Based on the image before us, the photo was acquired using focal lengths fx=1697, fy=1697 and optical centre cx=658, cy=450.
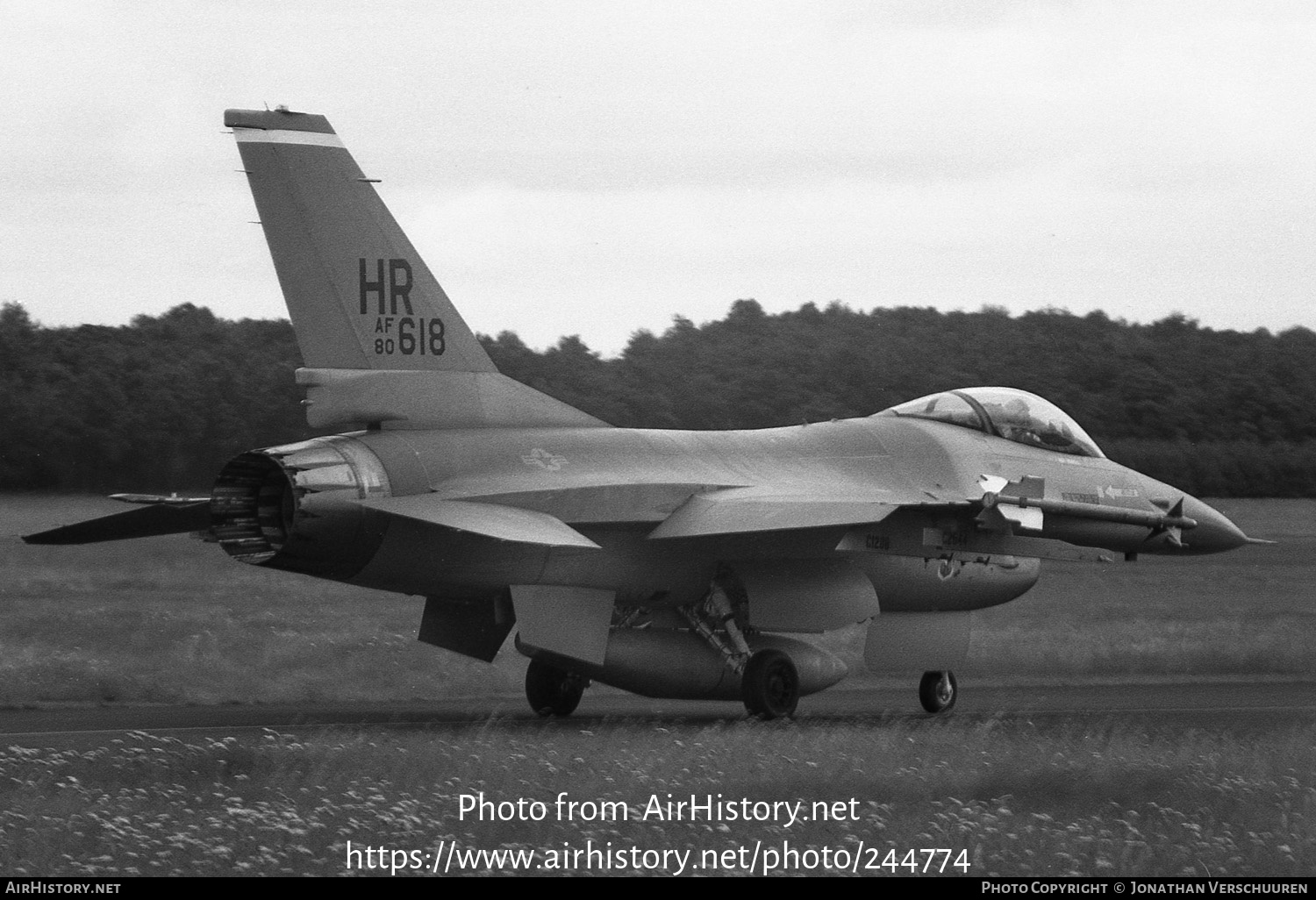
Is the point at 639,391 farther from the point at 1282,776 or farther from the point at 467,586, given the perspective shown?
the point at 1282,776

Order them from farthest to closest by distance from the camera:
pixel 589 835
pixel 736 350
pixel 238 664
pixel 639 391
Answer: pixel 736 350 → pixel 639 391 → pixel 238 664 → pixel 589 835

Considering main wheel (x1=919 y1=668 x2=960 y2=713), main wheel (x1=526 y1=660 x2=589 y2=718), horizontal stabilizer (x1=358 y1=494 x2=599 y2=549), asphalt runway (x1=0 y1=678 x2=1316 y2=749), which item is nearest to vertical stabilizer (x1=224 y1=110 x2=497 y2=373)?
horizontal stabilizer (x1=358 y1=494 x2=599 y2=549)

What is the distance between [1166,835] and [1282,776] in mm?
2465

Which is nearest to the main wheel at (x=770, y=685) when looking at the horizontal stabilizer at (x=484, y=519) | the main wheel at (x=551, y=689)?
the main wheel at (x=551, y=689)

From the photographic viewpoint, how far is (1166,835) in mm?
9695

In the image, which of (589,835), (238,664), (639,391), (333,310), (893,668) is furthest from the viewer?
(639,391)

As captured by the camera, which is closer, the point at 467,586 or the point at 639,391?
the point at 467,586

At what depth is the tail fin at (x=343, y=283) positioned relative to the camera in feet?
45.5

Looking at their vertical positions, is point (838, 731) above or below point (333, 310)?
below

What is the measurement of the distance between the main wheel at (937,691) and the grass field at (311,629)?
438 centimetres

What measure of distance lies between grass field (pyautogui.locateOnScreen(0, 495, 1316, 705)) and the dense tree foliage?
940 mm

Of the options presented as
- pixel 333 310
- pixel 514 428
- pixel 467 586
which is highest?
pixel 333 310

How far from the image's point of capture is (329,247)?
1393cm

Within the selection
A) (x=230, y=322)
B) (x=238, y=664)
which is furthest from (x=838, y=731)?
(x=230, y=322)
